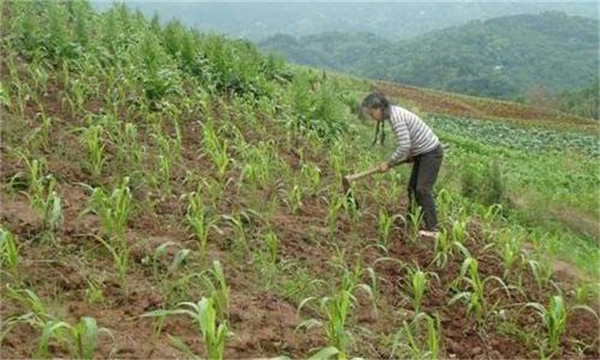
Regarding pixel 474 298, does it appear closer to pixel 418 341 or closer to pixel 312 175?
pixel 418 341

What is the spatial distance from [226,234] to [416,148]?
1.93 meters

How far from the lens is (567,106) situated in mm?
48469

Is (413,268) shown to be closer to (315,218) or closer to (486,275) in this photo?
(486,275)

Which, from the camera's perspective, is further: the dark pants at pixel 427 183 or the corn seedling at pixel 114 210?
the dark pants at pixel 427 183

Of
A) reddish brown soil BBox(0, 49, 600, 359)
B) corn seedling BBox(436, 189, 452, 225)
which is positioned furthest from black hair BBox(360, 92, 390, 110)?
corn seedling BBox(436, 189, 452, 225)

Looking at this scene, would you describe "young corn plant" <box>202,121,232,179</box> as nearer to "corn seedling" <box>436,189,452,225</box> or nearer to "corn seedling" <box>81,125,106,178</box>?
"corn seedling" <box>81,125,106,178</box>

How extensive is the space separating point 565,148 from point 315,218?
16.9 meters

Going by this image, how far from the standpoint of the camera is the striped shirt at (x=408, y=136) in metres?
6.23

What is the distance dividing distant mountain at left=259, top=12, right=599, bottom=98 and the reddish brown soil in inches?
2061

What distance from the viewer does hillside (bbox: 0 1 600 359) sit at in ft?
12.8

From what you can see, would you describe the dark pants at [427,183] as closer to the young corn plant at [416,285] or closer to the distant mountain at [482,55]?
the young corn plant at [416,285]

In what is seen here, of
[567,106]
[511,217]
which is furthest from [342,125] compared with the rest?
[567,106]

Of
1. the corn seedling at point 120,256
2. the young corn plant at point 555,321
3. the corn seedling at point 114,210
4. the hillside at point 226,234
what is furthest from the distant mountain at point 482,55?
the young corn plant at point 555,321

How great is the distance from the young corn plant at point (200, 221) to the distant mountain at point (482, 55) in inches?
2083
